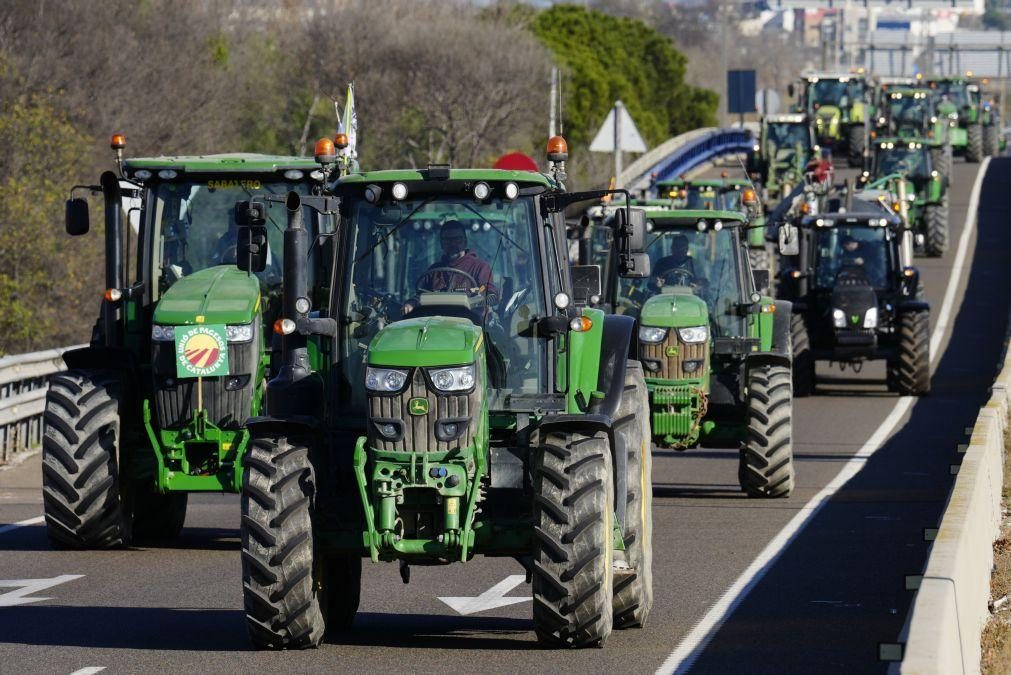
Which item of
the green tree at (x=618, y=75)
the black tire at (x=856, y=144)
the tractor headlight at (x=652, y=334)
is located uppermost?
the green tree at (x=618, y=75)

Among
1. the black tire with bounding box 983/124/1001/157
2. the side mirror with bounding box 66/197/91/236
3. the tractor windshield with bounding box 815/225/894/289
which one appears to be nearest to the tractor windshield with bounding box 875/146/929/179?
the tractor windshield with bounding box 815/225/894/289

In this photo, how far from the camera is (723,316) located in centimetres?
1955

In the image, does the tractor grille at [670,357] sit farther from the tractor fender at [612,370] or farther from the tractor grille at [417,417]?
the tractor grille at [417,417]

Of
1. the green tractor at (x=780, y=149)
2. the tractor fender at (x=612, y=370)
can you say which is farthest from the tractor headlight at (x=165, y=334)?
the green tractor at (x=780, y=149)

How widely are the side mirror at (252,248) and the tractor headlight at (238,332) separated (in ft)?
6.31

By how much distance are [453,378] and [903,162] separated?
42006 millimetres

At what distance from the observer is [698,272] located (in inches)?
773

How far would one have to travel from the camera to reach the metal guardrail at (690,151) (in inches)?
2653

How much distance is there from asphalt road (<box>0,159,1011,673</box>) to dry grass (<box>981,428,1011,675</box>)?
1.74 ft

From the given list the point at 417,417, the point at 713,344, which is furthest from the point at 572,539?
the point at 713,344

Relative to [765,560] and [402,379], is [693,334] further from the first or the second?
[402,379]

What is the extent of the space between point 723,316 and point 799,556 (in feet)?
17.8

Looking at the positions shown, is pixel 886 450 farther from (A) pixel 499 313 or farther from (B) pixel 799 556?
(A) pixel 499 313

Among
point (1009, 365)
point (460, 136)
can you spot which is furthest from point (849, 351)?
point (460, 136)
